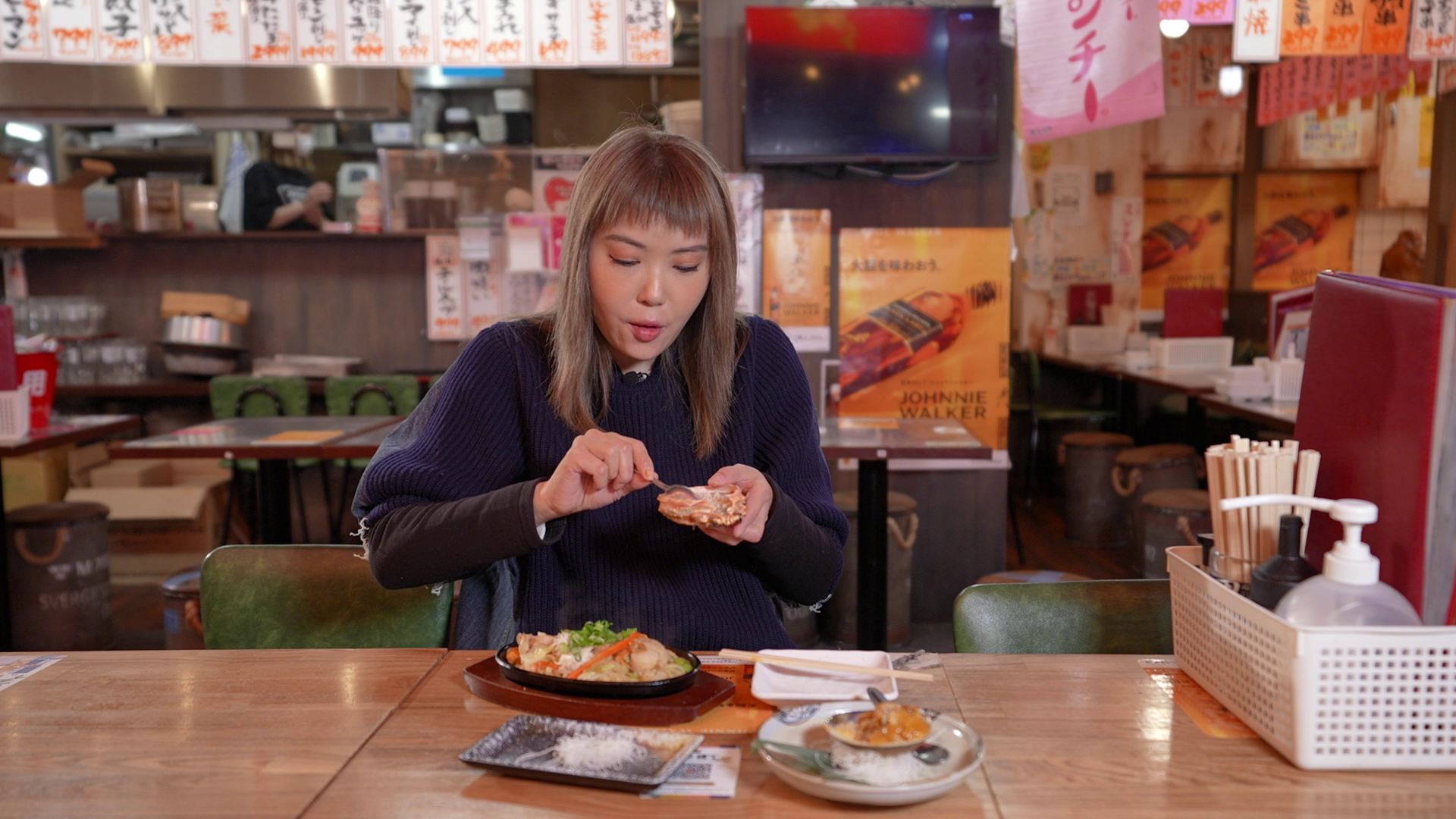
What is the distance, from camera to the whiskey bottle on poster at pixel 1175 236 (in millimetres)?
8586

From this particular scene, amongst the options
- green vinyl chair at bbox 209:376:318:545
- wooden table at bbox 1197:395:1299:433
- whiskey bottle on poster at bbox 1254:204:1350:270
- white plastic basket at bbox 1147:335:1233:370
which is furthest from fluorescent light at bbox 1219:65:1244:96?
green vinyl chair at bbox 209:376:318:545

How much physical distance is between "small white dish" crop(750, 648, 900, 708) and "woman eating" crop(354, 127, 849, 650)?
7.8 inches

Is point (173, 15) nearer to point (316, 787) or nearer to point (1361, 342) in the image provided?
point (316, 787)

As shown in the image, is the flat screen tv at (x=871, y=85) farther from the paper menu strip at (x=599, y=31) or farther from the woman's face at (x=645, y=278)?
the woman's face at (x=645, y=278)

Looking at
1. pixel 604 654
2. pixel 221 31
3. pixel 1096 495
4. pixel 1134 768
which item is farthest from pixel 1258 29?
pixel 221 31

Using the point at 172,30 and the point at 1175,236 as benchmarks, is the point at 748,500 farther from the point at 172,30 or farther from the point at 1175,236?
the point at 1175,236

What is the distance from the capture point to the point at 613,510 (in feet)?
5.53

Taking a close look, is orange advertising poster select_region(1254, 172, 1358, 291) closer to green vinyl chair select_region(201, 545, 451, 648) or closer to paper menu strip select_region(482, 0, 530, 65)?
paper menu strip select_region(482, 0, 530, 65)

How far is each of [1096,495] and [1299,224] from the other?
4340 millimetres

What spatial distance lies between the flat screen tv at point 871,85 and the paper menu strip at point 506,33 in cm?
83

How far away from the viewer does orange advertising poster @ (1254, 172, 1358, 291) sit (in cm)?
861

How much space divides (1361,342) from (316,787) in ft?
4.18

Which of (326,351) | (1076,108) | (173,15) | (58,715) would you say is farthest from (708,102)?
(58,715)

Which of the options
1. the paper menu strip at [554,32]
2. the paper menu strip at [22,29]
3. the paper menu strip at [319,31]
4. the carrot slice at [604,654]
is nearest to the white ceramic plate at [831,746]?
the carrot slice at [604,654]
